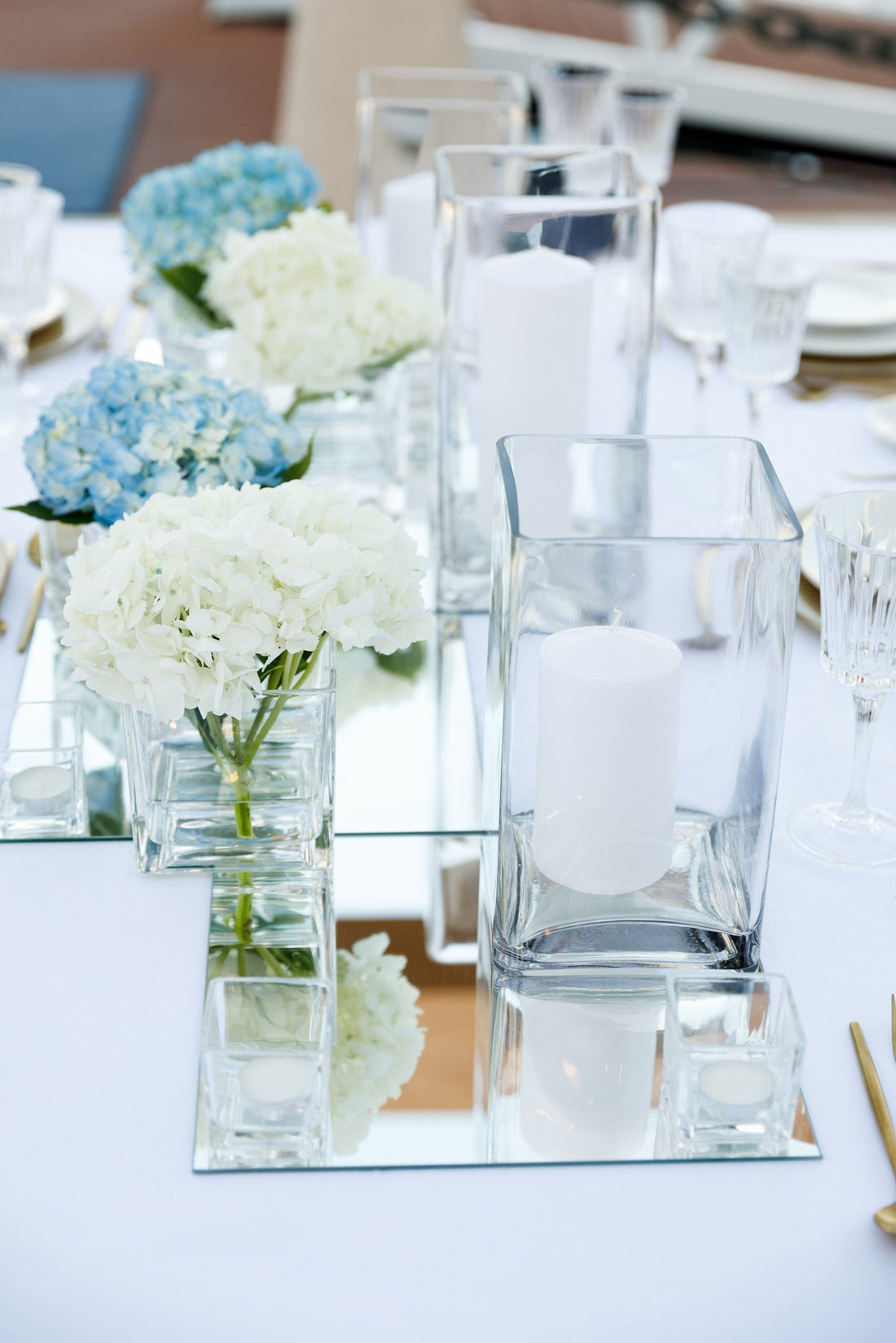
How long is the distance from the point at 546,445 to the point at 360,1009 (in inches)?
11.8

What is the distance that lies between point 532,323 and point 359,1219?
671 mm

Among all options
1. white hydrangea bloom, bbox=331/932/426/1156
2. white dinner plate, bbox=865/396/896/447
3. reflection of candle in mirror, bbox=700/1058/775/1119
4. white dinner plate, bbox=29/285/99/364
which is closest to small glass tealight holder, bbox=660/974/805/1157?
reflection of candle in mirror, bbox=700/1058/775/1119

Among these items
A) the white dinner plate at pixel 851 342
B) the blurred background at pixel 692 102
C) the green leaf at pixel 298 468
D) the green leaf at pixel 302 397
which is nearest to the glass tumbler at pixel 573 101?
the white dinner plate at pixel 851 342

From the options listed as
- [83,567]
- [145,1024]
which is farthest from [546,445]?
[145,1024]

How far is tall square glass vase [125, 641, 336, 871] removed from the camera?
2.54 feet

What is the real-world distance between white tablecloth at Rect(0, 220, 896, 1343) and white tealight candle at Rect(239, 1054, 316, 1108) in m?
0.03

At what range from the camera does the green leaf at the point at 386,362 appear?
45.2 inches

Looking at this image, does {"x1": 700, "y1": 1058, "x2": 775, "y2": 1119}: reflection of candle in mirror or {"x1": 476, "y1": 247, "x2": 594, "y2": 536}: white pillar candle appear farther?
{"x1": 476, "y1": 247, "x2": 594, "y2": 536}: white pillar candle

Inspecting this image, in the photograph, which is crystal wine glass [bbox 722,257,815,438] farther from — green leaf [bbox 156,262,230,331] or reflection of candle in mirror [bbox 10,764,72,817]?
reflection of candle in mirror [bbox 10,764,72,817]

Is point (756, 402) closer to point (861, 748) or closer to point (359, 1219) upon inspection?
point (861, 748)

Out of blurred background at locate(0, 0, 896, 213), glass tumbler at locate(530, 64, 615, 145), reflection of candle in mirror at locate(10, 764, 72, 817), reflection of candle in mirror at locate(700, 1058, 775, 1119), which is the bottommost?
blurred background at locate(0, 0, 896, 213)

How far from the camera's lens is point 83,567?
0.72 m

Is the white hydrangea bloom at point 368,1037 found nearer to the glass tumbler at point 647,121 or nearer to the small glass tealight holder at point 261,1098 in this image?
the small glass tealight holder at point 261,1098

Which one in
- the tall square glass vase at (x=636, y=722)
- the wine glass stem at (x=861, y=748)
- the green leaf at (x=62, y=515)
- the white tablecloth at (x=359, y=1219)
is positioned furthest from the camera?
the green leaf at (x=62, y=515)
